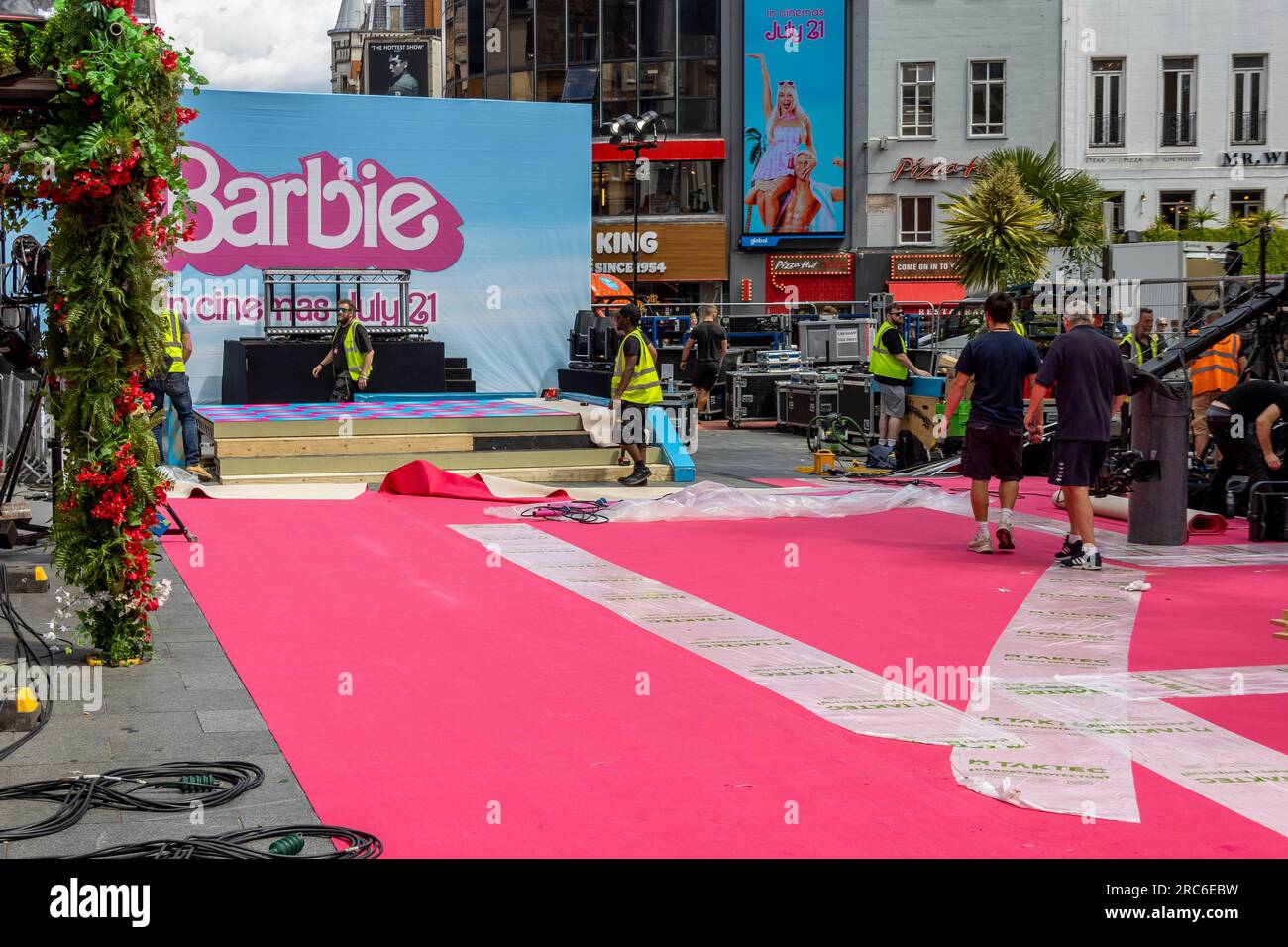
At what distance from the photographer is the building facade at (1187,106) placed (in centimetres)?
4059

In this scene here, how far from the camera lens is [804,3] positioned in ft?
138

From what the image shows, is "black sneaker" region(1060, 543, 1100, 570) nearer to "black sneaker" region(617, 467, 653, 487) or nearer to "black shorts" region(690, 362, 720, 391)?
"black sneaker" region(617, 467, 653, 487)

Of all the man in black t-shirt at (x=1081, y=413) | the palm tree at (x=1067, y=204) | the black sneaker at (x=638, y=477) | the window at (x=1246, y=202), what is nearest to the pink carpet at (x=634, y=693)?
the man in black t-shirt at (x=1081, y=413)

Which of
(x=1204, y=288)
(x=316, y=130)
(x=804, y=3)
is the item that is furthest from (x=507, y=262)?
(x=804, y=3)

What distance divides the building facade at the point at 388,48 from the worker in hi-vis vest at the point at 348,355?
28610mm

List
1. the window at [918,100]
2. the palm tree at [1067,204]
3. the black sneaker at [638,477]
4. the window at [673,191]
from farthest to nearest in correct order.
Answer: the window at [673,191] < the window at [918,100] < the palm tree at [1067,204] < the black sneaker at [638,477]

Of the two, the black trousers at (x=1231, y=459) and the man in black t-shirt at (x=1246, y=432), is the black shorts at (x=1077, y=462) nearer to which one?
the man in black t-shirt at (x=1246, y=432)

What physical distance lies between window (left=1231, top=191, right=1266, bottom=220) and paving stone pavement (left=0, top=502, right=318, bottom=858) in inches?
1524

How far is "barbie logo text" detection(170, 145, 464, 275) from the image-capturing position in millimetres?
22234

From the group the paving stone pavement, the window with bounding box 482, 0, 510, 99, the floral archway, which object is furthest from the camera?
the window with bounding box 482, 0, 510, 99

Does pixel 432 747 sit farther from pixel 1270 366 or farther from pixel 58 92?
pixel 1270 366

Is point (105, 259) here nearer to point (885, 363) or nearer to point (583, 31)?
point (885, 363)

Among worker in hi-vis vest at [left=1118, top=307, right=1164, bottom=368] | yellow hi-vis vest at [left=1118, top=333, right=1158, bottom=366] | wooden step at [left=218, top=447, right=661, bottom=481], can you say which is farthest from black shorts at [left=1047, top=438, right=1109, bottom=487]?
wooden step at [left=218, top=447, right=661, bottom=481]

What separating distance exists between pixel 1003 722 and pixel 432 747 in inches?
97.5
